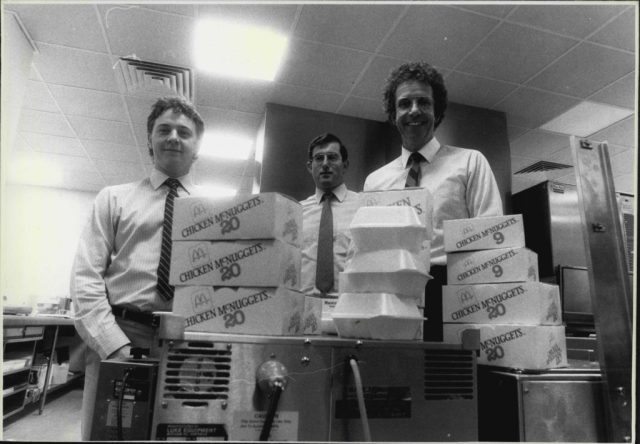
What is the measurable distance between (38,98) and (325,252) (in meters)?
3.34

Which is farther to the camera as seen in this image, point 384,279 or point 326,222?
point 326,222

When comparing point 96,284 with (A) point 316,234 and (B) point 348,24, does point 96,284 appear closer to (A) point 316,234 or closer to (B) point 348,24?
(A) point 316,234

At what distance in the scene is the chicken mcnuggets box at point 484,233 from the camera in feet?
4.09

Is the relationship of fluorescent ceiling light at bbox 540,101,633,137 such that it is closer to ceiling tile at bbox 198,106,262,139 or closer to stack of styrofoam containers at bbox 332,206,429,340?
ceiling tile at bbox 198,106,262,139

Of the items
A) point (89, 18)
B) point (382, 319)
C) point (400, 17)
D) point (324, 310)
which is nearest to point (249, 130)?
point (89, 18)

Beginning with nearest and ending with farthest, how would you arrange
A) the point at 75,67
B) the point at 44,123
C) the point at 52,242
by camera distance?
the point at 75,67 < the point at 44,123 < the point at 52,242

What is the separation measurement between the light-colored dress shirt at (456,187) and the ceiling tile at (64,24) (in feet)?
8.25

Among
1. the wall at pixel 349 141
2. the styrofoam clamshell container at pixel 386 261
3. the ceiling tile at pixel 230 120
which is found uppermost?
the ceiling tile at pixel 230 120

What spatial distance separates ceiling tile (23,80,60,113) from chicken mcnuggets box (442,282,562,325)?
3879 millimetres

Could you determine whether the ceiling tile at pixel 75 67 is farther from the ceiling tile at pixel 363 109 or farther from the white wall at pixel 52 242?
the white wall at pixel 52 242

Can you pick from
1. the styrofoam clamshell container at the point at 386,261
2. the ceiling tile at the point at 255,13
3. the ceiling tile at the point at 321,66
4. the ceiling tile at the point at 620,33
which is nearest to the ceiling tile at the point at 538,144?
the ceiling tile at the point at 620,33

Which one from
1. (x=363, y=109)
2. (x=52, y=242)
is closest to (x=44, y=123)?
(x=52, y=242)

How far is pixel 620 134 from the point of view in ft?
14.2

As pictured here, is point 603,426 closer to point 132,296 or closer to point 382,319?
point 382,319
